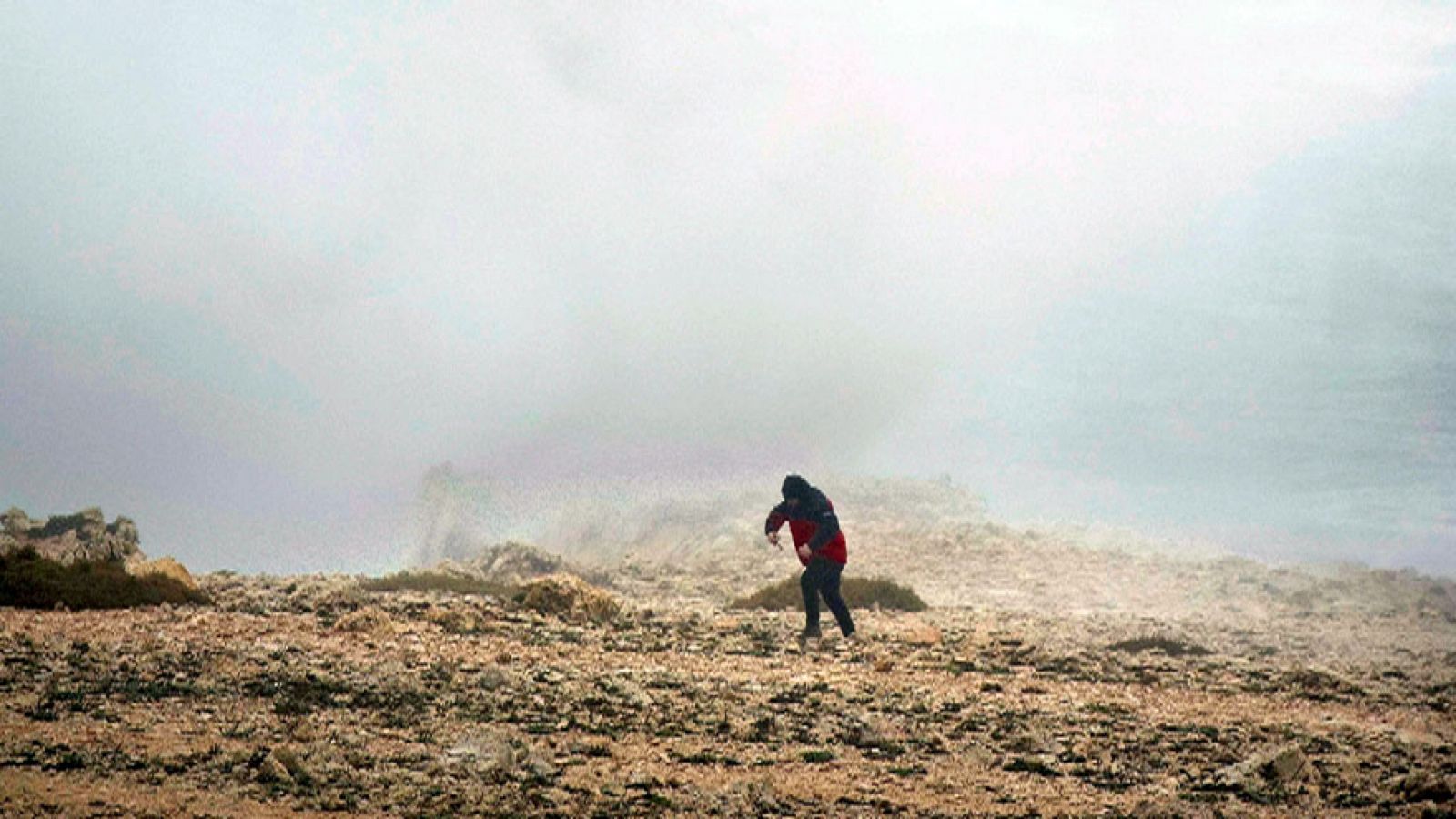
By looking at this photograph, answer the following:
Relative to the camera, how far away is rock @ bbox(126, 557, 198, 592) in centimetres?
2444

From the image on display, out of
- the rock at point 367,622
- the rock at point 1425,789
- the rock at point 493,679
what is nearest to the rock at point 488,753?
the rock at point 493,679

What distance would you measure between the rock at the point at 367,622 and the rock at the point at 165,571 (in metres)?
4.10

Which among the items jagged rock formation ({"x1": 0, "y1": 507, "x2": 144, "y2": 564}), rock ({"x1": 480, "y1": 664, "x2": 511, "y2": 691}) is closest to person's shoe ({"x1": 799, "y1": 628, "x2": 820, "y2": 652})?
rock ({"x1": 480, "y1": 664, "x2": 511, "y2": 691})

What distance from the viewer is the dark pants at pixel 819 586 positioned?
22953 millimetres

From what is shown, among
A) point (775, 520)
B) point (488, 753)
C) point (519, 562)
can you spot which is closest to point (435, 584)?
point (775, 520)

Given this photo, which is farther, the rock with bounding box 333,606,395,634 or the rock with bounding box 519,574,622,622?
the rock with bounding box 519,574,622,622

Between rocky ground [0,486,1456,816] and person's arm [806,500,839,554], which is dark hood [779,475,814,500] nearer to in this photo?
person's arm [806,500,839,554]

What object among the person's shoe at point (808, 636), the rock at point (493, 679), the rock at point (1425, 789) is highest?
the person's shoe at point (808, 636)

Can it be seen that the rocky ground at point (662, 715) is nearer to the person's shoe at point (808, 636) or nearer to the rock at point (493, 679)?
the rock at point (493, 679)

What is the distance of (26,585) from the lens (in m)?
22.2

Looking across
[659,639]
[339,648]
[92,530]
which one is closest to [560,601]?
[659,639]

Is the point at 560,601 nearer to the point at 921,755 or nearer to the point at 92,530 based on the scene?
the point at 921,755

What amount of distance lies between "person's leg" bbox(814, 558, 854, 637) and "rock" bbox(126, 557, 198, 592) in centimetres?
1102

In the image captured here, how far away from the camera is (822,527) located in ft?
75.0
